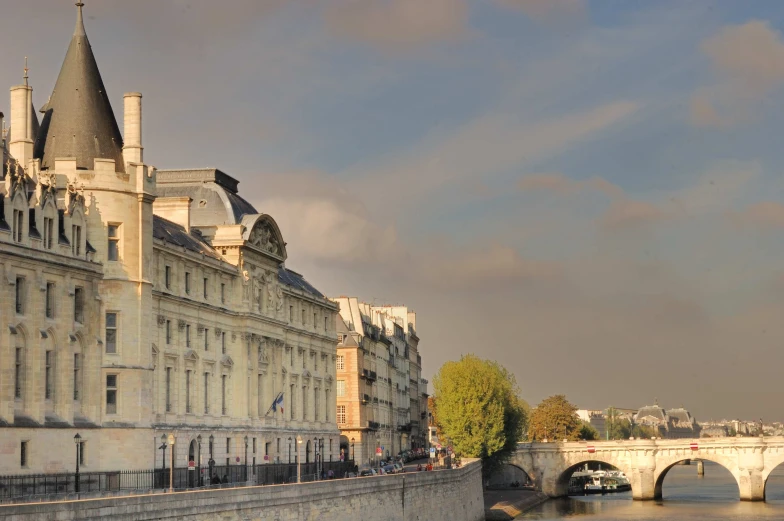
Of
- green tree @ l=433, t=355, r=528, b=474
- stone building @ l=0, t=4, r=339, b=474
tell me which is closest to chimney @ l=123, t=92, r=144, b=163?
stone building @ l=0, t=4, r=339, b=474

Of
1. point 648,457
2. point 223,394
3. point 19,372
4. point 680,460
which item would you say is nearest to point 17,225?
point 19,372

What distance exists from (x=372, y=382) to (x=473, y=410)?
34.7 feet

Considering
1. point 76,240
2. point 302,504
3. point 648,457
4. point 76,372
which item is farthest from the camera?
point 648,457

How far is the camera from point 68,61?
59469 millimetres

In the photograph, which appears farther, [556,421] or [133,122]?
[556,421]

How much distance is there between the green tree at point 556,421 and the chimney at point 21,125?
399ft

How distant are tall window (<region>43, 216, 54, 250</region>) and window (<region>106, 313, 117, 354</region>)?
5.40 metres

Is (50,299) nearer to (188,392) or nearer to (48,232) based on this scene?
(48,232)

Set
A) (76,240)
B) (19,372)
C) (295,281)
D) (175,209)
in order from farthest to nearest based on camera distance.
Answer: (295,281) → (175,209) → (76,240) → (19,372)

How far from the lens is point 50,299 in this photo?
52.3 m

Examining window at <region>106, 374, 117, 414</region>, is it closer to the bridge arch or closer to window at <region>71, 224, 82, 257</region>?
window at <region>71, 224, 82, 257</region>

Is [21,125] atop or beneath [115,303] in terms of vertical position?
atop

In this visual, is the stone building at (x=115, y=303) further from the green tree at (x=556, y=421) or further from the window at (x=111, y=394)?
the green tree at (x=556, y=421)

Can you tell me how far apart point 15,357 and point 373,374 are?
73200 millimetres
